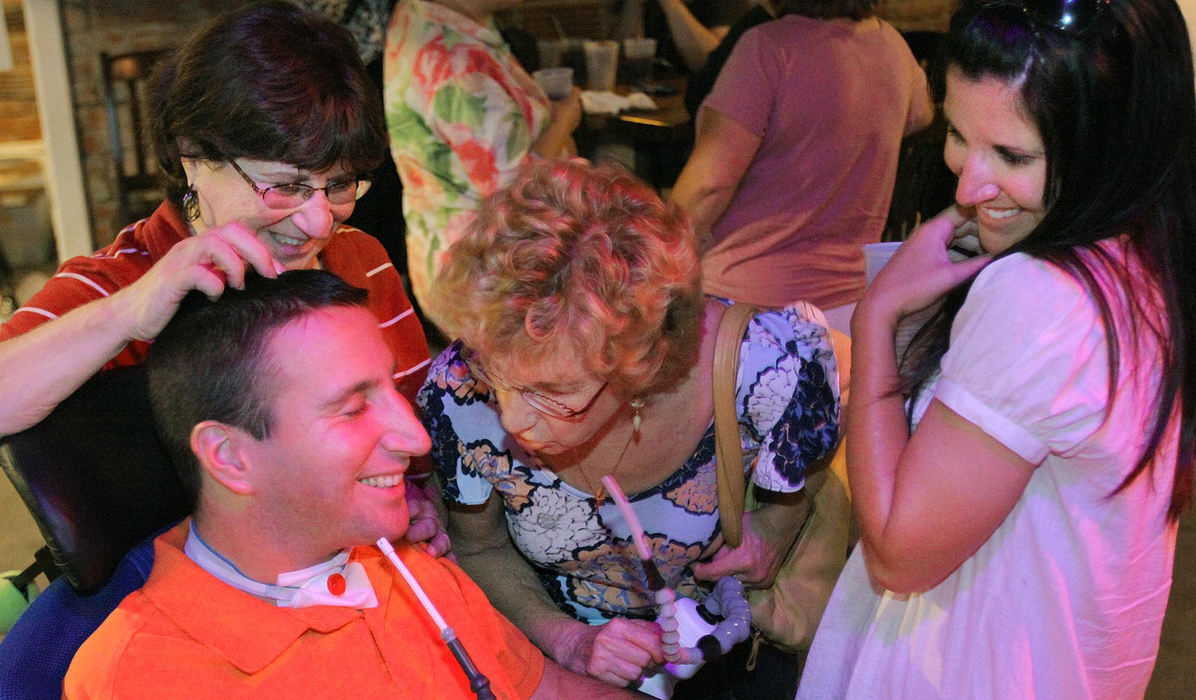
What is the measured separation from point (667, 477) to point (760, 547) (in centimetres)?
19

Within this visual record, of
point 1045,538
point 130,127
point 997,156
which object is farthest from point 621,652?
point 130,127

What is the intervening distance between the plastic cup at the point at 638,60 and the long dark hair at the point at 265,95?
3202 mm

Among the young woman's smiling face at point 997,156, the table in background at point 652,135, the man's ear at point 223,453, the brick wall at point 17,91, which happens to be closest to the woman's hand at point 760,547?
the young woman's smiling face at point 997,156

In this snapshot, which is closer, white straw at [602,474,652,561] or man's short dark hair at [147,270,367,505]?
man's short dark hair at [147,270,367,505]

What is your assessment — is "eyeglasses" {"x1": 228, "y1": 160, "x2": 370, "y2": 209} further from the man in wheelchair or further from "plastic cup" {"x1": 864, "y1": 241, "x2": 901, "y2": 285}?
"plastic cup" {"x1": 864, "y1": 241, "x2": 901, "y2": 285}

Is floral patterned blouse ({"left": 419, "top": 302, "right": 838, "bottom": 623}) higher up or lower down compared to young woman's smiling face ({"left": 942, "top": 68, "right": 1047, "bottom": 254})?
lower down

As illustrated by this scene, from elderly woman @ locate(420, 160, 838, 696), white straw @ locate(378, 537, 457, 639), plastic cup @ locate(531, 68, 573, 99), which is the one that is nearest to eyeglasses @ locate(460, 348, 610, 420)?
elderly woman @ locate(420, 160, 838, 696)

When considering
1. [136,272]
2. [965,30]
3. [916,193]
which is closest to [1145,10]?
[965,30]

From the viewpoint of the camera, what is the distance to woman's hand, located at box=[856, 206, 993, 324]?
50.1 inches

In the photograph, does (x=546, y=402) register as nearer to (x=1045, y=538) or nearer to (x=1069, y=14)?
(x=1045, y=538)

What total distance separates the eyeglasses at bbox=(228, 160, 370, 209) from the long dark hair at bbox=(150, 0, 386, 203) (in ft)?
0.09

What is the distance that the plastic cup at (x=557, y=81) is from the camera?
3.52 meters

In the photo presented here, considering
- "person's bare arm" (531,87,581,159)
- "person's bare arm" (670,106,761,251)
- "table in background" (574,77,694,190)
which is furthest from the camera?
"table in background" (574,77,694,190)

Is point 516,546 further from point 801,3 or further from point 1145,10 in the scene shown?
point 801,3
